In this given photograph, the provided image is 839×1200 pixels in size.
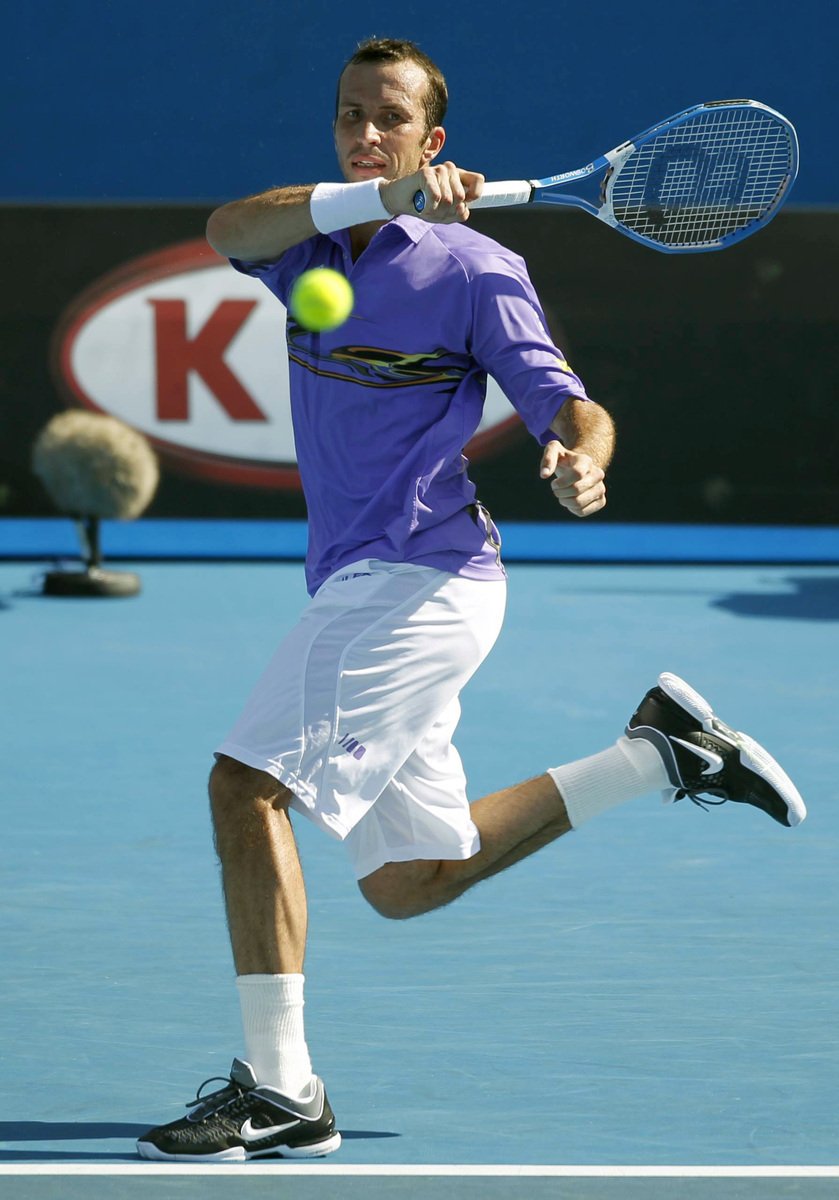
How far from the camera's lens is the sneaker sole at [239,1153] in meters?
3.19

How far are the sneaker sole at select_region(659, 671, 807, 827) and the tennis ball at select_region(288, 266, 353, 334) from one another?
97cm

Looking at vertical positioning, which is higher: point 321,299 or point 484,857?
point 321,299

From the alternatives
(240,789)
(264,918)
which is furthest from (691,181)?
(264,918)

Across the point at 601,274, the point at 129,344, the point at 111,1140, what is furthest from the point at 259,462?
the point at 111,1140

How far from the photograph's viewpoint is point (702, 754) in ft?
12.7

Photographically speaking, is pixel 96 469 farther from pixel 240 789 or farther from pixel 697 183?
pixel 240 789

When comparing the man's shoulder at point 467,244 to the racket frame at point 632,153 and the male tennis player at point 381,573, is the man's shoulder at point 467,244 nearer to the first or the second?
the male tennis player at point 381,573

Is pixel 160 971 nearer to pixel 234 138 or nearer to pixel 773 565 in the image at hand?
pixel 773 565

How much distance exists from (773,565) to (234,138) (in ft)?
18.2

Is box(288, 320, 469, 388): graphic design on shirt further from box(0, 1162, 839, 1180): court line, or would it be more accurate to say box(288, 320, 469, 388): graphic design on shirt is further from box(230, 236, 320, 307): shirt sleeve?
box(0, 1162, 839, 1180): court line

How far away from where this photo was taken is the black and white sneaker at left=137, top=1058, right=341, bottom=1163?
3.21 meters

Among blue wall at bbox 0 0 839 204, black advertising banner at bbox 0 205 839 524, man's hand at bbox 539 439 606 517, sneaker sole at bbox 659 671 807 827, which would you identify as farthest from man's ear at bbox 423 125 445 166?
blue wall at bbox 0 0 839 204

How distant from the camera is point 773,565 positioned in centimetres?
1205

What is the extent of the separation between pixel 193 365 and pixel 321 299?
8788 mm
